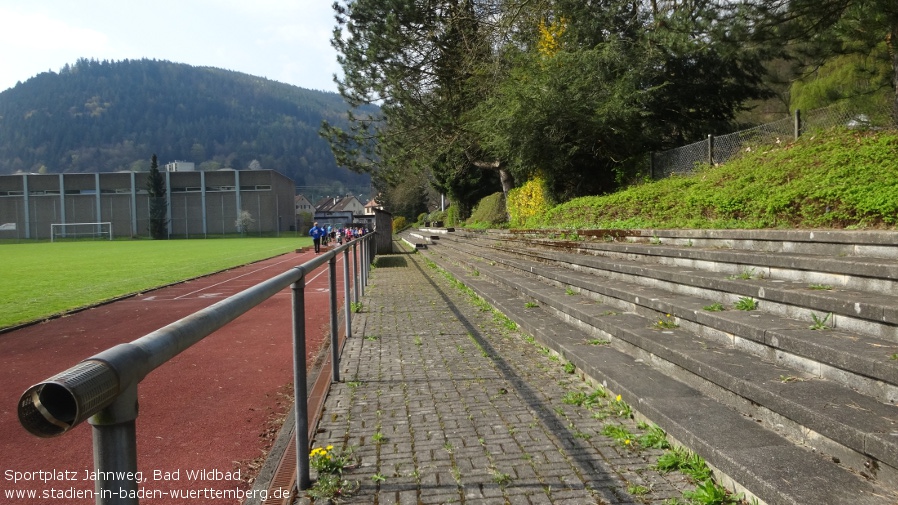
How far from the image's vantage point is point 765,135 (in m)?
11.7

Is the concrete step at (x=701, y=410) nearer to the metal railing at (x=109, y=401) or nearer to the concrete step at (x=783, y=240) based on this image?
the concrete step at (x=783, y=240)

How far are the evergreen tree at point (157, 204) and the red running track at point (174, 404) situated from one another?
253ft

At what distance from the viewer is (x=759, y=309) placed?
171 inches

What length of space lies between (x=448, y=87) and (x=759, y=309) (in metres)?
17.4

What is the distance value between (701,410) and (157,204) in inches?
3486

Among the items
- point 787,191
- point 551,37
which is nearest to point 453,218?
point 551,37

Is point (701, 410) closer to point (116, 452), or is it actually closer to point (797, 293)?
point (797, 293)

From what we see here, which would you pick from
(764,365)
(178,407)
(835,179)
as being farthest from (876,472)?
(835,179)

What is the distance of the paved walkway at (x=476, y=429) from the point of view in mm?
2875

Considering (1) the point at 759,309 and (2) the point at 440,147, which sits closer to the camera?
(1) the point at 759,309

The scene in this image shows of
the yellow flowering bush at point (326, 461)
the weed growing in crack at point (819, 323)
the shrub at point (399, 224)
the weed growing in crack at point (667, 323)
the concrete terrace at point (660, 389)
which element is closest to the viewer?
the concrete terrace at point (660, 389)

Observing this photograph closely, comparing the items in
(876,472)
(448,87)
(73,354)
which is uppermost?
(448,87)

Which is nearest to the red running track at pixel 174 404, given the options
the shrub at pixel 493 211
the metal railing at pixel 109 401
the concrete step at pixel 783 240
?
the metal railing at pixel 109 401

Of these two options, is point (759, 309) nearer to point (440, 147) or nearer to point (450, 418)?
point (450, 418)
